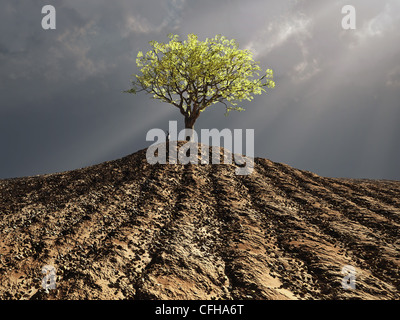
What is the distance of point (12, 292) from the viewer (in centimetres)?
532

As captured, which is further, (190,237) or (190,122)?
(190,122)

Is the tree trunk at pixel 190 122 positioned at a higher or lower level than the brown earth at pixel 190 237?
higher

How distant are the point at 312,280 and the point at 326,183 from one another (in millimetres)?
10337

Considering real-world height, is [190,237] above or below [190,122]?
below

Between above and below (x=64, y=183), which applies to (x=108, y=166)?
above

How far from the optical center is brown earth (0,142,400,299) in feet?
19.0

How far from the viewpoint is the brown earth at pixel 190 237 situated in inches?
228

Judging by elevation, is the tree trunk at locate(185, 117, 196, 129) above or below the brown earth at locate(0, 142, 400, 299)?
above

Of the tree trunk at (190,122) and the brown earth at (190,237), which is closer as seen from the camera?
the brown earth at (190,237)

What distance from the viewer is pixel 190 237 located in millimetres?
7824

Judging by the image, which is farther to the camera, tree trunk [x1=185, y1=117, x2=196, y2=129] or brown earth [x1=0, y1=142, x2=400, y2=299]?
tree trunk [x1=185, y1=117, x2=196, y2=129]

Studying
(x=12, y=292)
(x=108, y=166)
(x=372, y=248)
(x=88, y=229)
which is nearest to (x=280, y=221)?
(x=372, y=248)
